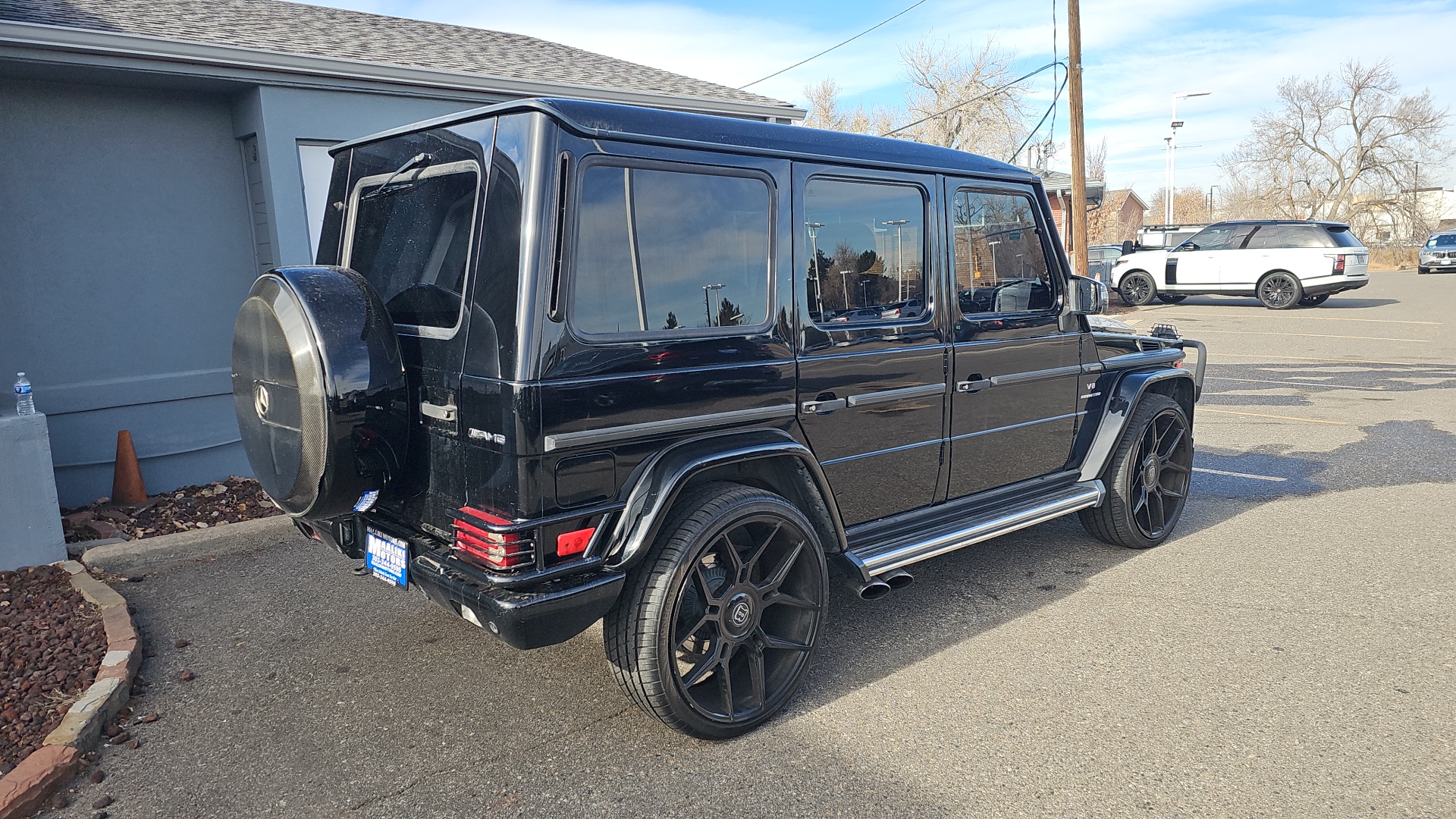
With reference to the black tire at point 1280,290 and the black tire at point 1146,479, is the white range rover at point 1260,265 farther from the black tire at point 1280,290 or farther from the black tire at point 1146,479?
the black tire at point 1146,479

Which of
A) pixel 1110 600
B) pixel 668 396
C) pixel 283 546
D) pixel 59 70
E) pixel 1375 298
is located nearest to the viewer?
pixel 668 396

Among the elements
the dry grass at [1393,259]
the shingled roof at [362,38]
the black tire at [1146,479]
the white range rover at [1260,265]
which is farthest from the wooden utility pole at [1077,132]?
the dry grass at [1393,259]

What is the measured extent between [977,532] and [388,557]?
247cm

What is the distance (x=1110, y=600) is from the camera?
4.28 metres

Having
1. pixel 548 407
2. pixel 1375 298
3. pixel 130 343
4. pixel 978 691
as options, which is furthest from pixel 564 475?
pixel 1375 298

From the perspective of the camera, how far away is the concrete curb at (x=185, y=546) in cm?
485

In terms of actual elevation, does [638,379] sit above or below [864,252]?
below

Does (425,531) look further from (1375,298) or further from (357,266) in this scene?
(1375,298)

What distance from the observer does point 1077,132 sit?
53.4ft

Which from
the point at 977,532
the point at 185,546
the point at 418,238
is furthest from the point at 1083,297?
the point at 185,546

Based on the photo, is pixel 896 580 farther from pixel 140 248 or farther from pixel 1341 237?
pixel 1341 237

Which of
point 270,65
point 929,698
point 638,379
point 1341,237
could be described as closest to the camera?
point 638,379

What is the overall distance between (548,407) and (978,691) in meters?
2.01

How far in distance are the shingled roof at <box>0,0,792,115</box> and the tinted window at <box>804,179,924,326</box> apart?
4957mm
